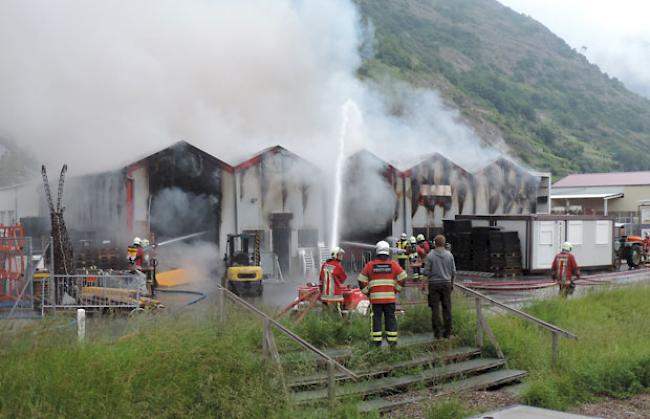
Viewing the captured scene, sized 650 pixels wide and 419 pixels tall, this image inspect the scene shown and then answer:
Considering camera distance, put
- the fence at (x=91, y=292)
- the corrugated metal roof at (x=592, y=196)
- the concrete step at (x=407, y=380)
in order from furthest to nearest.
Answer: the corrugated metal roof at (x=592, y=196)
the fence at (x=91, y=292)
the concrete step at (x=407, y=380)

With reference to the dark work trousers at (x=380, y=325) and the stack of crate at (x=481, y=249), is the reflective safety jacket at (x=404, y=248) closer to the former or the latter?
the stack of crate at (x=481, y=249)

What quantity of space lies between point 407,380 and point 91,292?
742 centimetres

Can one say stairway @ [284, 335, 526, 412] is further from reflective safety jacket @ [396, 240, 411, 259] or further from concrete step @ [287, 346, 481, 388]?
reflective safety jacket @ [396, 240, 411, 259]

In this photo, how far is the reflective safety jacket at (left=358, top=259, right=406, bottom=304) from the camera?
935 cm

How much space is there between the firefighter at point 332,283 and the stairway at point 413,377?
45.3 inches

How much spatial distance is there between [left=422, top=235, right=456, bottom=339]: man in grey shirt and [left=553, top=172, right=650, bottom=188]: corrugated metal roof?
138 feet

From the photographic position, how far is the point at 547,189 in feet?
97.8

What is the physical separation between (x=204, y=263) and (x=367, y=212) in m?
6.52

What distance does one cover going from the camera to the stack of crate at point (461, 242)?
2270cm

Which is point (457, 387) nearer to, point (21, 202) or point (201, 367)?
point (201, 367)

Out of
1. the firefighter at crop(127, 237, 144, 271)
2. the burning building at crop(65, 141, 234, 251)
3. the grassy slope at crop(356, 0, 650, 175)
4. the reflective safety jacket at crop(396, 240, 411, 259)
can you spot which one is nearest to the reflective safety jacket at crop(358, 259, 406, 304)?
the firefighter at crop(127, 237, 144, 271)

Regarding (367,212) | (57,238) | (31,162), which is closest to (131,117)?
(31,162)

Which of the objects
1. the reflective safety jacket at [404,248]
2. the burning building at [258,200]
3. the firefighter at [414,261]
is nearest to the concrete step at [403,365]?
the firefighter at [414,261]

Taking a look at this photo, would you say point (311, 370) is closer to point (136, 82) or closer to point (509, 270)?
point (509, 270)
